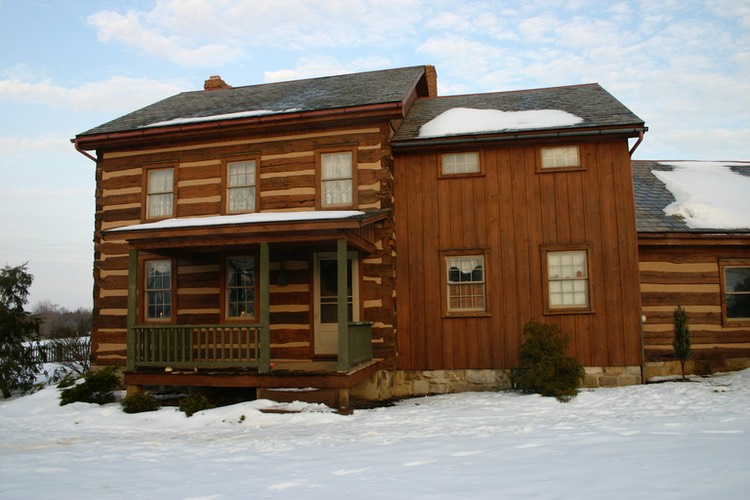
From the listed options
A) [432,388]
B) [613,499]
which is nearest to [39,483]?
[613,499]

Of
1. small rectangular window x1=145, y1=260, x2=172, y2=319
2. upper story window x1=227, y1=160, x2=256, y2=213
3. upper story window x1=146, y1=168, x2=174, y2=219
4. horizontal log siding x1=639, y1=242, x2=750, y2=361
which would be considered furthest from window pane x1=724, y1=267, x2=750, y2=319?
upper story window x1=146, y1=168, x2=174, y2=219

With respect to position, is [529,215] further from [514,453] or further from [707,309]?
[514,453]

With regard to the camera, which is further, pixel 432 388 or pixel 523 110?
pixel 523 110

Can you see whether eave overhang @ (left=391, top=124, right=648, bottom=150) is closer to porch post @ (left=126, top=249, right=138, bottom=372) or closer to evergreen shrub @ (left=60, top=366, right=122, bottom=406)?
porch post @ (left=126, top=249, right=138, bottom=372)

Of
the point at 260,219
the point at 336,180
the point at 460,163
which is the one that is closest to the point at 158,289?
the point at 260,219

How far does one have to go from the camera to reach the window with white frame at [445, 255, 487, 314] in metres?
12.7

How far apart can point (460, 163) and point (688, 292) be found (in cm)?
607

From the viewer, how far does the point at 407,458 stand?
269 inches

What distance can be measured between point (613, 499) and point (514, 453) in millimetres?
1997

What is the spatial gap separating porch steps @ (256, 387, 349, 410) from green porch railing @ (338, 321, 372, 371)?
1.58ft

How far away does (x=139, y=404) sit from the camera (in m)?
11.0

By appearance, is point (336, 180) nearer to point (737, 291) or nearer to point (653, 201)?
point (653, 201)

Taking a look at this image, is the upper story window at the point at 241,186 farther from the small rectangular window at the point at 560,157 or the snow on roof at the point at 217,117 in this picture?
the small rectangular window at the point at 560,157

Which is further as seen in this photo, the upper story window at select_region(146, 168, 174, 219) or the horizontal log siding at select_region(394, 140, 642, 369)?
the upper story window at select_region(146, 168, 174, 219)
